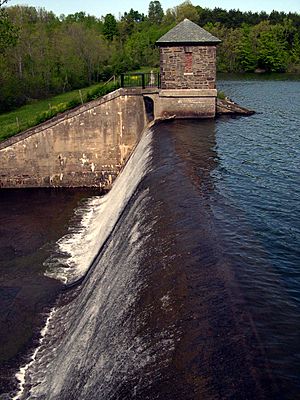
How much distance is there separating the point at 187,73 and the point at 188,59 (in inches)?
27.7

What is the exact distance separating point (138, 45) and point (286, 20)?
2546 centimetres

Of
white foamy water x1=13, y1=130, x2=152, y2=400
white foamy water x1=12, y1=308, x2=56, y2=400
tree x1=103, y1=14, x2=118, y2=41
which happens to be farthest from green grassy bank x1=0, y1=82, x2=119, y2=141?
tree x1=103, y1=14, x2=118, y2=41

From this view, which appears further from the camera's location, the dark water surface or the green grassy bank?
the green grassy bank

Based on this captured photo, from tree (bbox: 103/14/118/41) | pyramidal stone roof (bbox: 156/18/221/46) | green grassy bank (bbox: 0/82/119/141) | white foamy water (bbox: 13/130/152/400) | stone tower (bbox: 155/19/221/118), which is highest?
tree (bbox: 103/14/118/41)

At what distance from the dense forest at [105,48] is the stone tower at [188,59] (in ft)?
49.6

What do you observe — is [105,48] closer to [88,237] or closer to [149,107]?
[149,107]

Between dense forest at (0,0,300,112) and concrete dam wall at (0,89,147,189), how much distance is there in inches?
522

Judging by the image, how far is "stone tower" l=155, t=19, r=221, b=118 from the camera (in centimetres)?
2488

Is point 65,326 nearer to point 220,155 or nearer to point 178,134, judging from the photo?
point 220,155

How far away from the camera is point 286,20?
3216 inches

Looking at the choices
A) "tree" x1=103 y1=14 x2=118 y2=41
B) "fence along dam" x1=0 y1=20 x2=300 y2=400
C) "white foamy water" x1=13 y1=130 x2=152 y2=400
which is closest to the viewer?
"fence along dam" x1=0 y1=20 x2=300 y2=400

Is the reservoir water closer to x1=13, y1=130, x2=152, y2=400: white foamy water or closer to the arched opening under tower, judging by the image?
x1=13, y1=130, x2=152, y2=400: white foamy water

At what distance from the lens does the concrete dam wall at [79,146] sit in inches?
993

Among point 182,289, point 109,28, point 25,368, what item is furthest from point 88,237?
point 109,28
